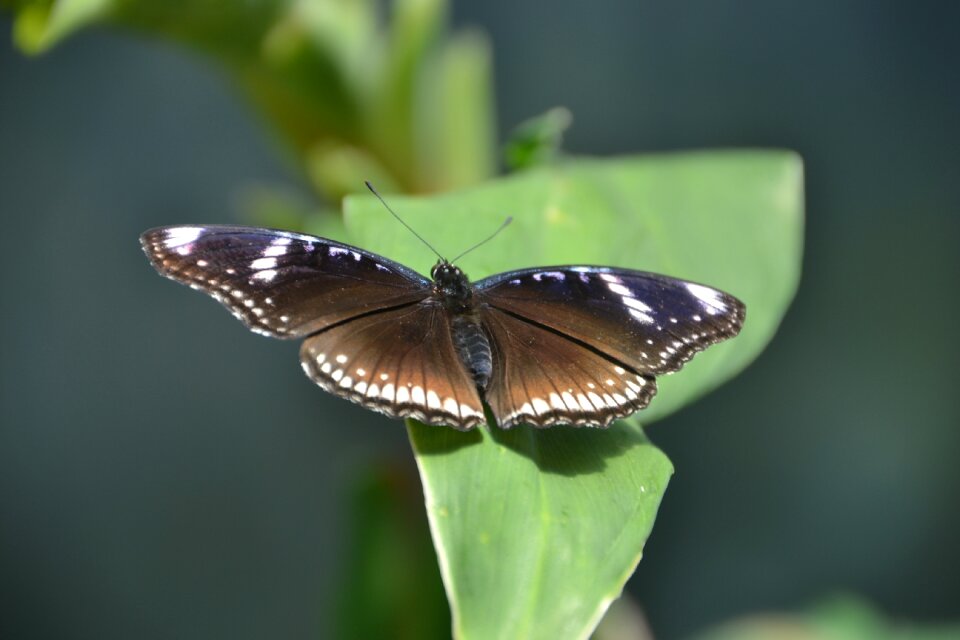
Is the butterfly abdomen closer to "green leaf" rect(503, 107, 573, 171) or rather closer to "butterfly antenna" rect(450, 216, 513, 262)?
"butterfly antenna" rect(450, 216, 513, 262)

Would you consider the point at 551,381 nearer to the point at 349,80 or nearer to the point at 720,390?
the point at 349,80

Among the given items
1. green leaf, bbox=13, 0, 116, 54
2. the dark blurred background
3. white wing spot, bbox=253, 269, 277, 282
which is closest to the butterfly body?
white wing spot, bbox=253, 269, 277, 282

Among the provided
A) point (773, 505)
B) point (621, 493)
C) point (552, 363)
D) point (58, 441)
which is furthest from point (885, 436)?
point (58, 441)

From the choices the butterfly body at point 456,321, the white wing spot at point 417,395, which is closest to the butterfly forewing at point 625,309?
the butterfly body at point 456,321

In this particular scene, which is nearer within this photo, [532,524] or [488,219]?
[532,524]

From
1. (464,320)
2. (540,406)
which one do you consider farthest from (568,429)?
(464,320)

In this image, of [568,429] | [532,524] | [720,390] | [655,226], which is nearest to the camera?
[532,524]
